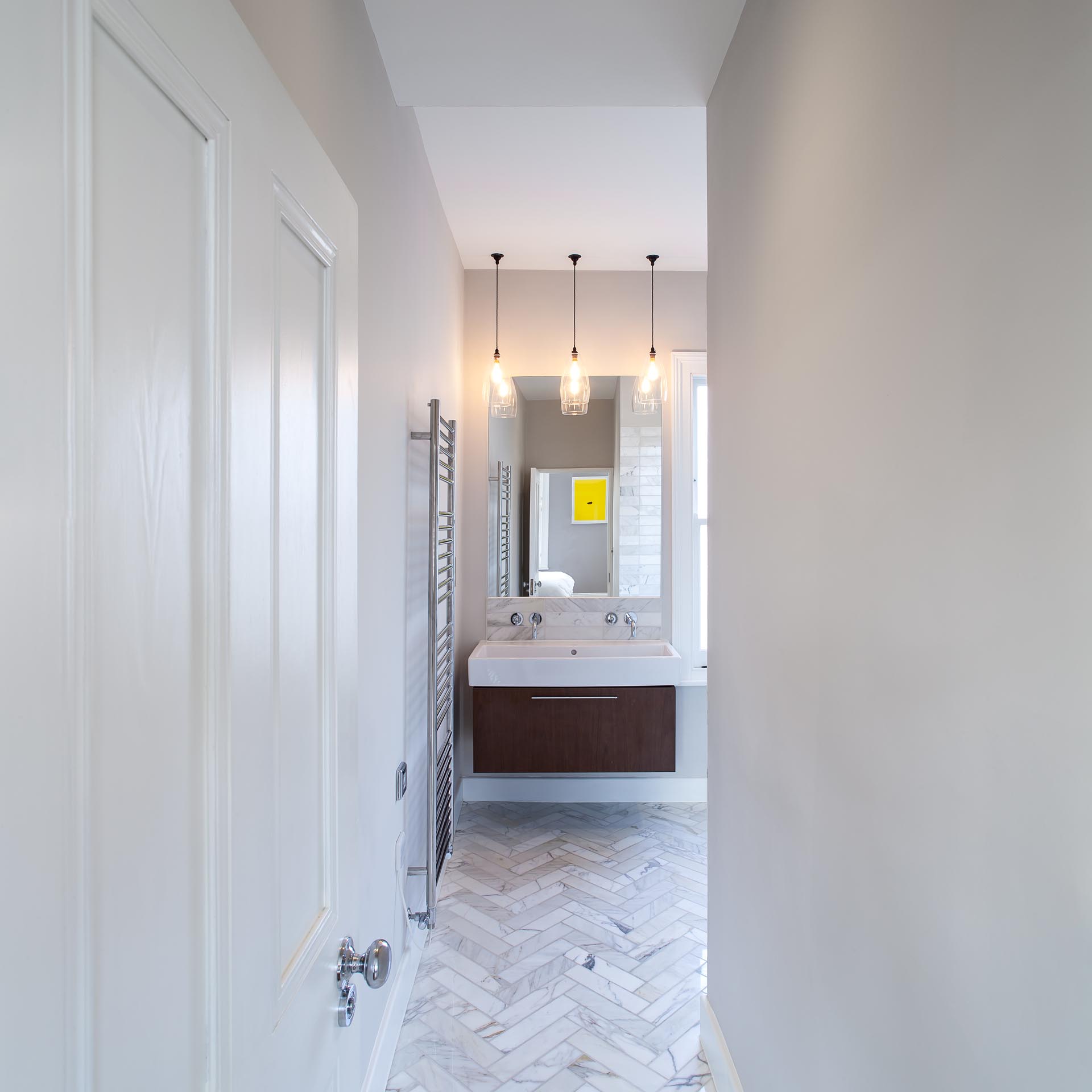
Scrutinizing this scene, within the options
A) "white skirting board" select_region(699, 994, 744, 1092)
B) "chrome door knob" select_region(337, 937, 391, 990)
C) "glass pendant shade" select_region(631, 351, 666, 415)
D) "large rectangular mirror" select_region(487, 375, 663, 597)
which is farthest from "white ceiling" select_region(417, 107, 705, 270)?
"white skirting board" select_region(699, 994, 744, 1092)

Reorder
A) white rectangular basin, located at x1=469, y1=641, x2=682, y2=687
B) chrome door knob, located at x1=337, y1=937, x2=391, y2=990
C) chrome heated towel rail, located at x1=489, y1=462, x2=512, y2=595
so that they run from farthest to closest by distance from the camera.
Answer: chrome heated towel rail, located at x1=489, y1=462, x2=512, y2=595
white rectangular basin, located at x1=469, y1=641, x2=682, y2=687
chrome door knob, located at x1=337, y1=937, x2=391, y2=990

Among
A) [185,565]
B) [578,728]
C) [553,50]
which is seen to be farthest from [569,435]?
[185,565]

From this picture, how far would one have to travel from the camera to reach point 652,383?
3.57m

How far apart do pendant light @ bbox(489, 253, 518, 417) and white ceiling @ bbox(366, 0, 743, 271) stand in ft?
0.34

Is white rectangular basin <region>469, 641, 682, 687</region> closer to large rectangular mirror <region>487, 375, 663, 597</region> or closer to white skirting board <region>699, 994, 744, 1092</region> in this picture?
large rectangular mirror <region>487, 375, 663, 597</region>

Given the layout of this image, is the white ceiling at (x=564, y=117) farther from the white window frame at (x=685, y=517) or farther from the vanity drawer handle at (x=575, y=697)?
the vanity drawer handle at (x=575, y=697)

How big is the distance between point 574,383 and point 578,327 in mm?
394

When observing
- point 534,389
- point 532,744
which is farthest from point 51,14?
point 534,389

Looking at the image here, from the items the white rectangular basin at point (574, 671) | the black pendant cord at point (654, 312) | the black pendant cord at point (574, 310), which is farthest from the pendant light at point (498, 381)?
the white rectangular basin at point (574, 671)

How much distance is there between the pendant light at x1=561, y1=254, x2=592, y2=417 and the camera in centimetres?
349

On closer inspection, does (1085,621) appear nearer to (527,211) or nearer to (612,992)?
(612,992)

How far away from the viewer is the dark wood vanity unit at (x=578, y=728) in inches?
127

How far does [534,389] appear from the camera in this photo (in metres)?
3.69

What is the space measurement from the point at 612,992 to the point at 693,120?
272 cm
